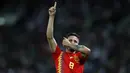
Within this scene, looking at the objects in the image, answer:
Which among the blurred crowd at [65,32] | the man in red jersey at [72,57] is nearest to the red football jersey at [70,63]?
the man in red jersey at [72,57]

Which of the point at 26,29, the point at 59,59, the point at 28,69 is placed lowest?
the point at 28,69

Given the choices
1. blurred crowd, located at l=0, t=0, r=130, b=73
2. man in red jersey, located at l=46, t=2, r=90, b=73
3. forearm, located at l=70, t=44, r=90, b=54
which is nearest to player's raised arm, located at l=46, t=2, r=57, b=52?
man in red jersey, located at l=46, t=2, r=90, b=73

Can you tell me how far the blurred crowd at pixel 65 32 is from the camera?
10688mm

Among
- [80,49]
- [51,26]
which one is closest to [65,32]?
[51,26]

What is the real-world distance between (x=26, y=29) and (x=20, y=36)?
0.78 feet

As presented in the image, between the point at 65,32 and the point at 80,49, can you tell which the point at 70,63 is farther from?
the point at 65,32

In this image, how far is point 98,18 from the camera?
1153cm

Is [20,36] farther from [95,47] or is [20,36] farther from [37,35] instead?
[95,47]

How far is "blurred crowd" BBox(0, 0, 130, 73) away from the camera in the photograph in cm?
1069

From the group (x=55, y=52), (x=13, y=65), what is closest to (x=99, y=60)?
(x=13, y=65)

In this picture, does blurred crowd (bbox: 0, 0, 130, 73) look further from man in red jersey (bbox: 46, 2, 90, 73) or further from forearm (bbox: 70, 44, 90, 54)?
forearm (bbox: 70, 44, 90, 54)

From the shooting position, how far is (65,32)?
11094 millimetres

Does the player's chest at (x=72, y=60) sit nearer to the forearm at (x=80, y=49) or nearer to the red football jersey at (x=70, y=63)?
the red football jersey at (x=70, y=63)

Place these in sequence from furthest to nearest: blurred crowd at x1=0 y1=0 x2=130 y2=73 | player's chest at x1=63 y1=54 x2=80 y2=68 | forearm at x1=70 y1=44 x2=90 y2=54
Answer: blurred crowd at x1=0 y1=0 x2=130 y2=73, player's chest at x1=63 y1=54 x2=80 y2=68, forearm at x1=70 y1=44 x2=90 y2=54
